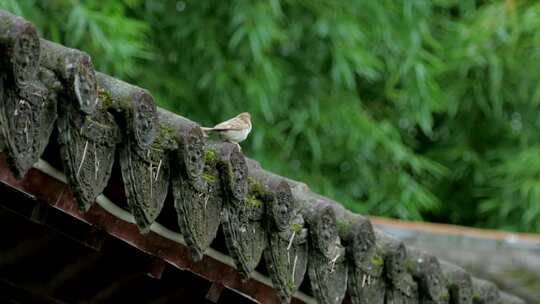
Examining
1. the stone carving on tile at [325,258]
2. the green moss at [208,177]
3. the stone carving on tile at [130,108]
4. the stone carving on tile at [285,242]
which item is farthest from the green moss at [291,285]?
the stone carving on tile at [130,108]

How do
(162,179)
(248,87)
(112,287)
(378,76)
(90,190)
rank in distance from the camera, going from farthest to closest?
(378,76) < (248,87) < (112,287) < (162,179) < (90,190)

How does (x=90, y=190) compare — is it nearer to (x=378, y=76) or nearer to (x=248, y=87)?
(x=248, y=87)

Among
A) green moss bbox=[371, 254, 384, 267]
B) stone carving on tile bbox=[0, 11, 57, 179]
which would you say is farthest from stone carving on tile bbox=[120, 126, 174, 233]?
green moss bbox=[371, 254, 384, 267]

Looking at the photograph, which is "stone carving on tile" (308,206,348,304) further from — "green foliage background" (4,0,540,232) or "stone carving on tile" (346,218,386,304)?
"green foliage background" (4,0,540,232)

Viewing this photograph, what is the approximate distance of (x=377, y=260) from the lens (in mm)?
2979

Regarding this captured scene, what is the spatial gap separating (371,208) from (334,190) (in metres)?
0.53

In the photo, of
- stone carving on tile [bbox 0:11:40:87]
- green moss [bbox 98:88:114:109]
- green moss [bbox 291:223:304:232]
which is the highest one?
green moss [bbox 291:223:304:232]

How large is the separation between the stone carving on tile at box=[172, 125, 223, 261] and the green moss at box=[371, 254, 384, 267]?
2.36 ft

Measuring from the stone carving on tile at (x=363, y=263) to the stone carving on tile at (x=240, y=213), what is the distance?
1.30ft

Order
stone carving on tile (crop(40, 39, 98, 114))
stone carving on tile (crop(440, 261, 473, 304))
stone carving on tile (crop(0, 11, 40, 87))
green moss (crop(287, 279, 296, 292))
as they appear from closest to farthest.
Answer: stone carving on tile (crop(0, 11, 40, 87)) → stone carving on tile (crop(40, 39, 98, 114)) → green moss (crop(287, 279, 296, 292)) → stone carving on tile (crop(440, 261, 473, 304))

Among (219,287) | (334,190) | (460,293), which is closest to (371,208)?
(334,190)

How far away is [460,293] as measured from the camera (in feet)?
11.2

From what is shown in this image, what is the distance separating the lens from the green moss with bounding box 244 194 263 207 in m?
2.45

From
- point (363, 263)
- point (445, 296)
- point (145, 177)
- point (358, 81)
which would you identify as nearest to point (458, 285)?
point (445, 296)
